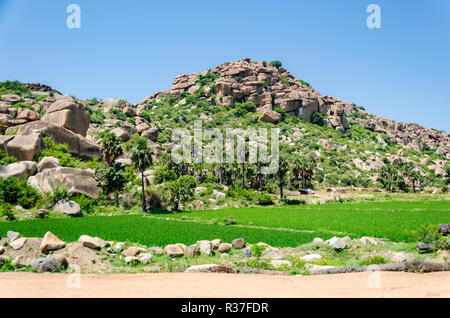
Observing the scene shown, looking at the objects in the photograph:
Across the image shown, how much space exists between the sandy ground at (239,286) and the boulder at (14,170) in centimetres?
3243

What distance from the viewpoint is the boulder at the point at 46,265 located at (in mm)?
11195

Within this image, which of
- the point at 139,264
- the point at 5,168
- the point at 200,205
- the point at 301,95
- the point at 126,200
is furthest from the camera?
the point at 301,95

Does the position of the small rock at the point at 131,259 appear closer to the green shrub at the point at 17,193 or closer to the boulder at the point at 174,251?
the boulder at the point at 174,251

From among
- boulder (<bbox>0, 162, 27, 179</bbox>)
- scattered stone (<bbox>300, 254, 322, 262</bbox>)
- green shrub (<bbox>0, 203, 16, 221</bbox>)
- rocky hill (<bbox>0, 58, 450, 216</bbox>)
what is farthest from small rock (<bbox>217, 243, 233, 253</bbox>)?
boulder (<bbox>0, 162, 27, 179</bbox>)

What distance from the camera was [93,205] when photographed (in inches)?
1528

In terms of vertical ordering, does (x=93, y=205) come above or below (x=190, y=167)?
below

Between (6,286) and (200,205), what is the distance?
39220 millimetres

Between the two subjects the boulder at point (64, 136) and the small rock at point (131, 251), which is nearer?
the small rock at point (131, 251)

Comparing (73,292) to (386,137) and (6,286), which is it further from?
(386,137)

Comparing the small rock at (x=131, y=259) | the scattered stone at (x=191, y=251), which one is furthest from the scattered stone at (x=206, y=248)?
the small rock at (x=131, y=259)

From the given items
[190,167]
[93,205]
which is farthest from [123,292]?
[190,167]

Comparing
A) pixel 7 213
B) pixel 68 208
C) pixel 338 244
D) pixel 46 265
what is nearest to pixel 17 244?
pixel 46 265


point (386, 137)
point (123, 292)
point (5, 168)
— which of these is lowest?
point (123, 292)

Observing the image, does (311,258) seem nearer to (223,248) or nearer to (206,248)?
(223,248)
